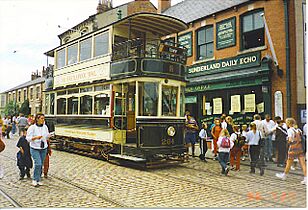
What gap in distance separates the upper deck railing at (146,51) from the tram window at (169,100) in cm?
74

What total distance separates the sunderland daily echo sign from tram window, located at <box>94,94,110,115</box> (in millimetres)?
4756

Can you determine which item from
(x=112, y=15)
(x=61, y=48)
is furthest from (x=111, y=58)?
(x=112, y=15)

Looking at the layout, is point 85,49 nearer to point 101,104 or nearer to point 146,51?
point 101,104

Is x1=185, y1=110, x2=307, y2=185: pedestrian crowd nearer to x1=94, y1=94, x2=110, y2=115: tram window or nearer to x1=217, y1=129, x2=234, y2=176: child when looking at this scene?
x1=217, y1=129, x2=234, y2=176: child

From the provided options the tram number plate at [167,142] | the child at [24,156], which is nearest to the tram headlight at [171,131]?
the tram number plate at [167,142]

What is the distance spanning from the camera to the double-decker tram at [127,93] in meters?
6.95

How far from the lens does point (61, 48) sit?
9820 mm

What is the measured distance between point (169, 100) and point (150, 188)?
2.64 metres

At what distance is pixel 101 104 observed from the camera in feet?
26.0

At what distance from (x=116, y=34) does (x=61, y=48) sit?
2.82m

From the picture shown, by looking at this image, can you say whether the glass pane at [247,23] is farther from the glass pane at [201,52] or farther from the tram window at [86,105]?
the tram window at [86,105]

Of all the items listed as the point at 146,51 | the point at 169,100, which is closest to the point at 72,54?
the point at 146,51

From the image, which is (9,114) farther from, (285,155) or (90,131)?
(285,155)

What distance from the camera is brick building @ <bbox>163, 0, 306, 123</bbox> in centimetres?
667
